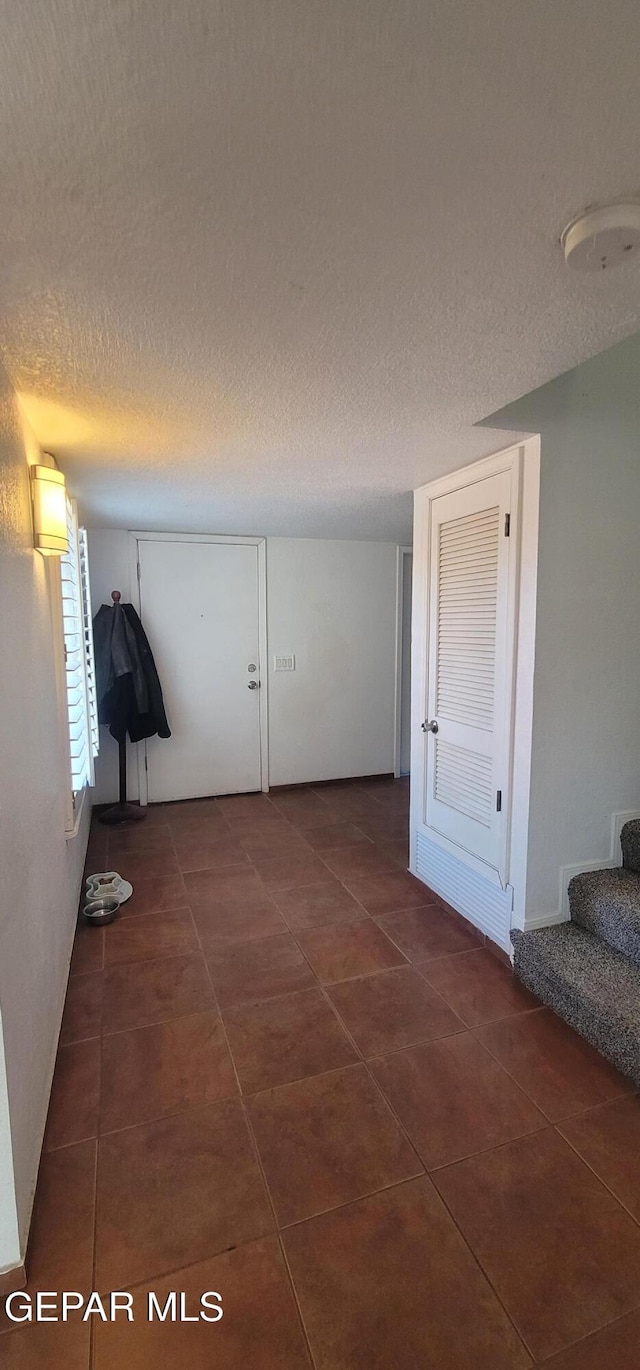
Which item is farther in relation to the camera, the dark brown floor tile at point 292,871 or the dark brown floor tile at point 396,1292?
the dark brown floor tile at point 292,871

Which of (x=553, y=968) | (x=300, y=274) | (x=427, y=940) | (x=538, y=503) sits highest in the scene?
(x=300, y=274)

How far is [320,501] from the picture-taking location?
3.10 metres

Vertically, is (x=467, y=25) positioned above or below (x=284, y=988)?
above

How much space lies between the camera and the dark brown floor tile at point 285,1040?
1.73m

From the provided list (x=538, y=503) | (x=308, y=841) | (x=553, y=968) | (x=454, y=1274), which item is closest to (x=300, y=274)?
Result: (x=538, y=503)

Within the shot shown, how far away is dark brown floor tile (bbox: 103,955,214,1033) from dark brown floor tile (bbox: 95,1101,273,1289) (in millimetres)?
452

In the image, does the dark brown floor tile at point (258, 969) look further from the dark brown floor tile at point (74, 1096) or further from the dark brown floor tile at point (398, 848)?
the dark brown floor tile at point (398, 848)

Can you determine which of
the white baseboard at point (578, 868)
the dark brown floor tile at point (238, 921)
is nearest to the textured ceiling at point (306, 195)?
the white baseboard at point (578, 868)

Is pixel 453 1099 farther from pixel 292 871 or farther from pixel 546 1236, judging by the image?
pixel 292 871

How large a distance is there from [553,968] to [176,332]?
7.48 feet

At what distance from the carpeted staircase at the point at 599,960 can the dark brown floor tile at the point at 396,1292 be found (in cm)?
78

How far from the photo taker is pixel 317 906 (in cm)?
277

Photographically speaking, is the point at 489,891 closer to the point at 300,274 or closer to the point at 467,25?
the point at 300,274

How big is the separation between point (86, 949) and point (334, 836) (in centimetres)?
170
